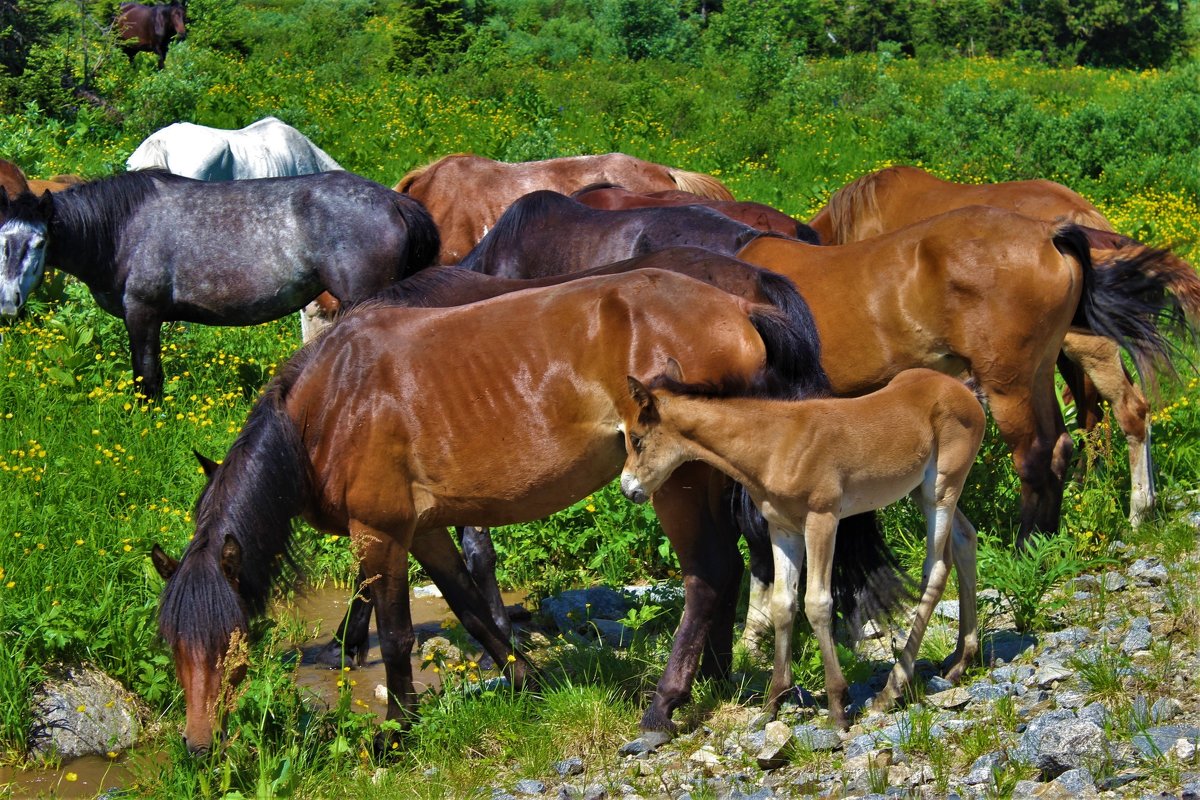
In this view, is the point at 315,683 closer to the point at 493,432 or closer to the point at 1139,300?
the point at 493,432

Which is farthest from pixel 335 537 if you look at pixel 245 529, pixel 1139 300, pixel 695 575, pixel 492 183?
pixel 1139 300

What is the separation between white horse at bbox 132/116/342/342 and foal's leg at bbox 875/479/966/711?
767 centimetres

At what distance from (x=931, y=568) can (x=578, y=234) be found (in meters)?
3.40

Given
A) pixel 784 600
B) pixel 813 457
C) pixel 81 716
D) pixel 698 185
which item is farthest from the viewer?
pixel 698 185

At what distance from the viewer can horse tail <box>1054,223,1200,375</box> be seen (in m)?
6.85

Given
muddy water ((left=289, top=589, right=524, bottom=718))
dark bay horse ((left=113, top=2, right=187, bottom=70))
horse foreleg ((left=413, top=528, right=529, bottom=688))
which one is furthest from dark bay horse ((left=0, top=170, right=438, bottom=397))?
dark bay horse ((left=113, top=2, right=187, bottom=70))

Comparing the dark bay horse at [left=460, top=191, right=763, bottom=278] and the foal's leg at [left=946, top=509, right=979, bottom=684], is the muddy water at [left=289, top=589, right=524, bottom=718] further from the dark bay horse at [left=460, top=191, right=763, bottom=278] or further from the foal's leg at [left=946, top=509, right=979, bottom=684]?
the foal's leg at [left=946, top=509, right=979, bottom=684]

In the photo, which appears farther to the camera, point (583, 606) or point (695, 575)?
point (583, 606)

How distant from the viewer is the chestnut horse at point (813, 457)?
15.6 ft

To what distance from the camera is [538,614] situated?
7.02 metres

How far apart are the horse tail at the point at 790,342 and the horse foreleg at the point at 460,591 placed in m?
1.67

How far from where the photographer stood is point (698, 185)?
1128 cm

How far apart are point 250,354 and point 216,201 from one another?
4.74 ft

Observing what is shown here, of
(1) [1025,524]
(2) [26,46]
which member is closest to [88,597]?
(1) [1025,524]
